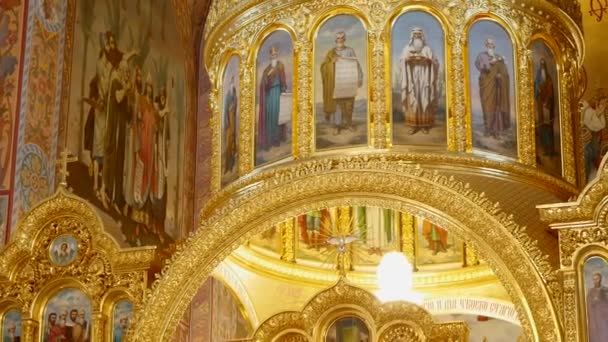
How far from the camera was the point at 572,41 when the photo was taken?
13133mm

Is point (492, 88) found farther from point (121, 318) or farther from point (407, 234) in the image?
point (121, 318)

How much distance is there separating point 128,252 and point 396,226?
347 centimetres

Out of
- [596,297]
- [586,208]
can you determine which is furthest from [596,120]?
[596,297]

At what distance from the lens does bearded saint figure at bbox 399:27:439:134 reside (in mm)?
12164

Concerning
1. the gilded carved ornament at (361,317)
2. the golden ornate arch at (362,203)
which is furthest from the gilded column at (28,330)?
the gilded carved ornament at (361,317)

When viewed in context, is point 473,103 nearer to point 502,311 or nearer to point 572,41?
point 572,41

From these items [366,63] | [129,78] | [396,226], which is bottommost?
[396,226]

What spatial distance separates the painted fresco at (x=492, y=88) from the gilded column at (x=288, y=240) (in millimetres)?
2615

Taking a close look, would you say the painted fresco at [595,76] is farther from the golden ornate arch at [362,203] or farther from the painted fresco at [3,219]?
the painted fresco at [3,219]

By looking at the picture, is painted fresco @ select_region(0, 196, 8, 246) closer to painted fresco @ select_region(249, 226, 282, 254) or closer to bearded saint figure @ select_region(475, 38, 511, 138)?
painted fresco @ select_region(249, 226, 282, 254)

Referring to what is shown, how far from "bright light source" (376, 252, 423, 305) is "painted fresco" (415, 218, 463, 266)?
2.76 feet

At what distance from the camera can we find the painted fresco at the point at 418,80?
39.7ft

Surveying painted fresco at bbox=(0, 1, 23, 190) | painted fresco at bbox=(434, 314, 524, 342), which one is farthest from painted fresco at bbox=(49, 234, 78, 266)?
painted fresco at bbox=(434, 314, 524, 342)

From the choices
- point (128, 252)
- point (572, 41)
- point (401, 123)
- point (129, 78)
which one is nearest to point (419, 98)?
point (401, 123)
